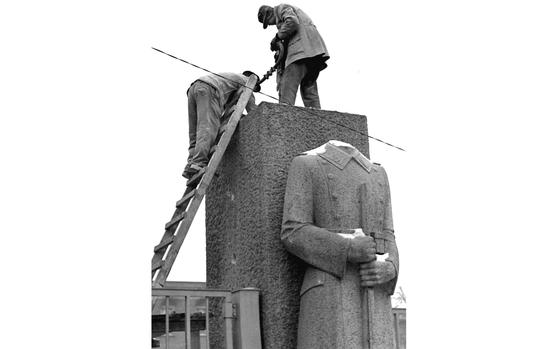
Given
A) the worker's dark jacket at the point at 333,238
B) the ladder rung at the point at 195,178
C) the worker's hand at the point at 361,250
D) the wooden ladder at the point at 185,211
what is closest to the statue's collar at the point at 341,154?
the worker's dark jacket at the point at 333,238

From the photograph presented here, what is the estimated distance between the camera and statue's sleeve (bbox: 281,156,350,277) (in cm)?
534

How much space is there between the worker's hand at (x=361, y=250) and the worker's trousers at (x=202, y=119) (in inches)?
65.8

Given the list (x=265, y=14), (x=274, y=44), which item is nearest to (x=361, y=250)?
(x=274, y=44)

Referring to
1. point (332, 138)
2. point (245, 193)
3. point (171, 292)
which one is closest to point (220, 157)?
point (245, 193)

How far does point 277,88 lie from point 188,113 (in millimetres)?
902

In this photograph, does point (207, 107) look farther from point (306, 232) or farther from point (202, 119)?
point (306, 232)

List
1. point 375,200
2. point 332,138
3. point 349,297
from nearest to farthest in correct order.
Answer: point 349,297
point 375,200
point 332,138

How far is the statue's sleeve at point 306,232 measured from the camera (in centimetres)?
534

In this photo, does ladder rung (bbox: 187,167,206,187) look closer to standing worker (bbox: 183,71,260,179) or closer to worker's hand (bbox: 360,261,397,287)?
standing worker (bbox: 183,71,260,179)

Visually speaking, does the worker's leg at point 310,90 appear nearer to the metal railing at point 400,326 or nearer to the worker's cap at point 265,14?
the worker's cap at point 265,14

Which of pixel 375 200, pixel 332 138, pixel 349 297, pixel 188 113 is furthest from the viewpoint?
pixel 188 113

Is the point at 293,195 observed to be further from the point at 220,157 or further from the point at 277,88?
the point at 277,88

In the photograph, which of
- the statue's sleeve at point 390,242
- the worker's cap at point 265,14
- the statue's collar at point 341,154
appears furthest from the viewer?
the worker's cap at point 265,14

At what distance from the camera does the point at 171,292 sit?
541cm
